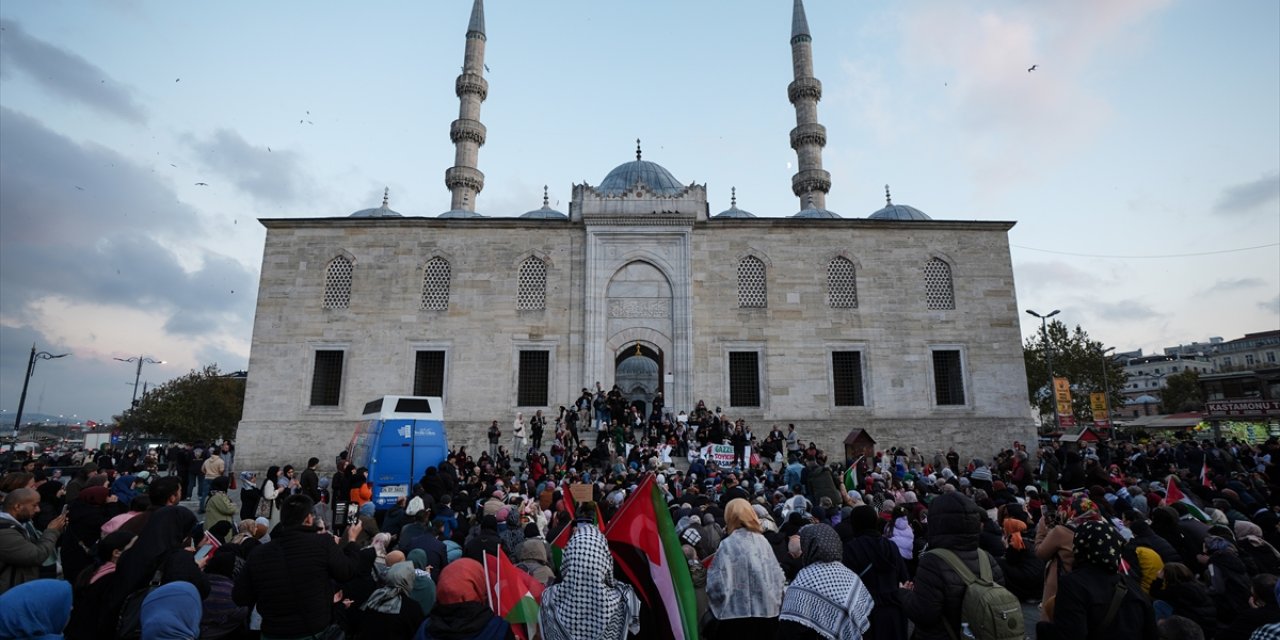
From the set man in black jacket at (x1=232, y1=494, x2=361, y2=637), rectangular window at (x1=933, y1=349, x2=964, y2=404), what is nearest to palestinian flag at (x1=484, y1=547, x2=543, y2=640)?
man in black jacket at (x1=232, y1=494, x2=361, y2=637)

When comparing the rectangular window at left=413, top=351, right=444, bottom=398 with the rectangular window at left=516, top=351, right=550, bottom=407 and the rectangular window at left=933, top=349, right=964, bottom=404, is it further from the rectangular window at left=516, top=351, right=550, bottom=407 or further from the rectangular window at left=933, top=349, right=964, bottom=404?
the rectangular window at left=933, top=349, right=964, bottom=404

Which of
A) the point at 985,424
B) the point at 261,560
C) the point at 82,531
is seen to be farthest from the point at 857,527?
the point at 985,424

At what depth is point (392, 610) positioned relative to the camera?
168 inches

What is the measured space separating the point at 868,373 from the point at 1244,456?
9.63m

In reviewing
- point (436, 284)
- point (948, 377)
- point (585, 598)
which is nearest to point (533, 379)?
point (436, 284)

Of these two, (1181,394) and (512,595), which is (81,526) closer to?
(512,595)

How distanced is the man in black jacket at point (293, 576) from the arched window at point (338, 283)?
19.7m

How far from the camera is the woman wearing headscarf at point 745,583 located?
13.1ft

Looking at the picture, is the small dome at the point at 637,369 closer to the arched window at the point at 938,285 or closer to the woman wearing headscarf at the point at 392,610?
the arched window at the point at 938,285

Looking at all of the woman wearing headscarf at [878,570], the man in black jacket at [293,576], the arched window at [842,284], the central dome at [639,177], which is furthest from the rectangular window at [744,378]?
the man in black jacket at [293,576]

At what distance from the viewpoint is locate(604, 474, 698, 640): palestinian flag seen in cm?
383

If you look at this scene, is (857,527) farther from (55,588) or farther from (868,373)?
(868,373)

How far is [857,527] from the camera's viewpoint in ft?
14.3

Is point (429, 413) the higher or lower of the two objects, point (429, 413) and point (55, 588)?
the higher
